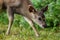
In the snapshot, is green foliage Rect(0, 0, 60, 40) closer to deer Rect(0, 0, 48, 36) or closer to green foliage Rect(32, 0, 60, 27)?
green foliage Rect(32, 0, 60, 27)

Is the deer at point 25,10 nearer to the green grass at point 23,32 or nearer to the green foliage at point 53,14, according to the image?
the green grass at point 23,32

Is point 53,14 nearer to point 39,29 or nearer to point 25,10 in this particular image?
point 39,29

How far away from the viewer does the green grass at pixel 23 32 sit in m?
9.97

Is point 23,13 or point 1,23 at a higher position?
point 23,13

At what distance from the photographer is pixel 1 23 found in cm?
1156

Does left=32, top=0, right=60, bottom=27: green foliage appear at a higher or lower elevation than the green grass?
higher

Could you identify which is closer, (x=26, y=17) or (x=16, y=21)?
(x=26, y=17)

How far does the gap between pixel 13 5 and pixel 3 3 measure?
1.17 feet

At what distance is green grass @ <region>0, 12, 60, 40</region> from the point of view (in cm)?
997

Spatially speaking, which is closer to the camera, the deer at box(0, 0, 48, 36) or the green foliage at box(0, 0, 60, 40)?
the green foliage at box(0, 0, 60, 40)

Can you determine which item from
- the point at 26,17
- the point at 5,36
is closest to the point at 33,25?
the point at 26,17

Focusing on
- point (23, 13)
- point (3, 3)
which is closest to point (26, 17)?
point (23, 13)

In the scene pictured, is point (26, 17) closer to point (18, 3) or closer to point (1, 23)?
point (18, 3)

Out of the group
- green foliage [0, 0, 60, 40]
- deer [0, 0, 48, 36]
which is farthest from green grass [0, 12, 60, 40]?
deer [0, 0, 48, 36]
